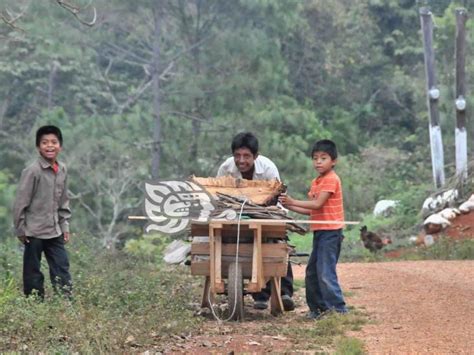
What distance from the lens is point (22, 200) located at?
957 centimetres

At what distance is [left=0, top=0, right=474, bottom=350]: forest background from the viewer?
28781 millimetres

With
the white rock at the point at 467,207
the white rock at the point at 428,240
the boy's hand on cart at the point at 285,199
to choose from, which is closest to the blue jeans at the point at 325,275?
the boy's hand on cart at the point at 285,199

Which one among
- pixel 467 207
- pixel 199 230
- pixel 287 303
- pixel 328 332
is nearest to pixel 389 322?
pixel 328 332

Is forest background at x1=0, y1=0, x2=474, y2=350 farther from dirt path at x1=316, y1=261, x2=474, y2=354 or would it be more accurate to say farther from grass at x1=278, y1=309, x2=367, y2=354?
grass at x1=278, y1=309, x2=367, y2=354

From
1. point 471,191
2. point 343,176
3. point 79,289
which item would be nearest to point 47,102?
point 343,176

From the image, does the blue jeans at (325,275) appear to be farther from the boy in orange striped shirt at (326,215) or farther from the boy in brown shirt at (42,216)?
the boy in brown shirt at (42,216)

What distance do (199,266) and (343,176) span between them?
2227 centimetres

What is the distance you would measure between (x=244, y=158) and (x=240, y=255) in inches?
39.6

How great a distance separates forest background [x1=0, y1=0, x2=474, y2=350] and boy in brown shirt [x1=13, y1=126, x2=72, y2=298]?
15858mm

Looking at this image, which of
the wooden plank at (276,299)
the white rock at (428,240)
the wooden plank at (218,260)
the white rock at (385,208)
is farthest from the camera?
the white rock at (385,208)

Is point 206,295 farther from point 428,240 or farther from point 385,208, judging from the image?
point 385,208

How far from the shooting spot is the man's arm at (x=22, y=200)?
9.56 metres

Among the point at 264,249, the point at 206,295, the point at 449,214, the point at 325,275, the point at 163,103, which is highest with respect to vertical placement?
the point at 163,103

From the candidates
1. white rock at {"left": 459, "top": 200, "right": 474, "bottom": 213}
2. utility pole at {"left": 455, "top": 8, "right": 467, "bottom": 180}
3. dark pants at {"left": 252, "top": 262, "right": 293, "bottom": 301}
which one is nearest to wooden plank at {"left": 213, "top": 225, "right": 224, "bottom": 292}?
dark pants at {"left": 252, "top": 262, "right": 293, "bottom": 301}
